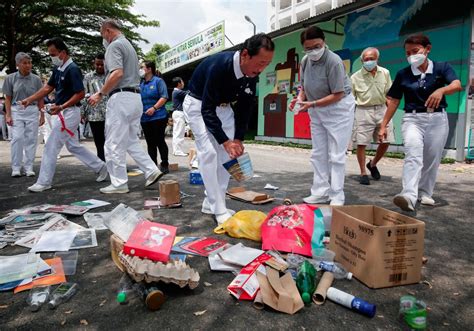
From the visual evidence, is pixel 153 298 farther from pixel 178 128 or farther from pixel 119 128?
pixel 178 128

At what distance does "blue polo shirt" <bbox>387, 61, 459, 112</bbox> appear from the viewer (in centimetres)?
370

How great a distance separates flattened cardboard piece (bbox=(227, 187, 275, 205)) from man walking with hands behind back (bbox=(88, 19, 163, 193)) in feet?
4.77

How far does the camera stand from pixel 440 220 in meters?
3.38

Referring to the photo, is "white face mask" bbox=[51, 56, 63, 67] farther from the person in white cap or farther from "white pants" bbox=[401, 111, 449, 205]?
"white pants" bbox=[401, 111, 449, 205]

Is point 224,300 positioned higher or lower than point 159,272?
lower

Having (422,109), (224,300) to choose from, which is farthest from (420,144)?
(224,300)

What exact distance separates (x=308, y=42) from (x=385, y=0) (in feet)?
21.9

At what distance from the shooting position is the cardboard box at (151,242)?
6.65ft

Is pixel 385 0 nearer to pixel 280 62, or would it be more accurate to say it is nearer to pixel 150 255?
pixel 280 62

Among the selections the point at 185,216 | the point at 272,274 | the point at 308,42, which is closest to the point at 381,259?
the point at 272,274

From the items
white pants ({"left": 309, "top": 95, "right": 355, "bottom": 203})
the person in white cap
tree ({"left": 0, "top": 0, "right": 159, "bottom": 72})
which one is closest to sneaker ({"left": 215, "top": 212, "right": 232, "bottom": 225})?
white pants ({"left": 309, "top": 95, "right": 355, "bottom": 203})

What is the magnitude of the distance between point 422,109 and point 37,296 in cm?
383

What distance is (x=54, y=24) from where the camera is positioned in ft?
64.7

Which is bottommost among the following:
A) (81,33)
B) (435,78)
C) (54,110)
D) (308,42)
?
(54,110)
